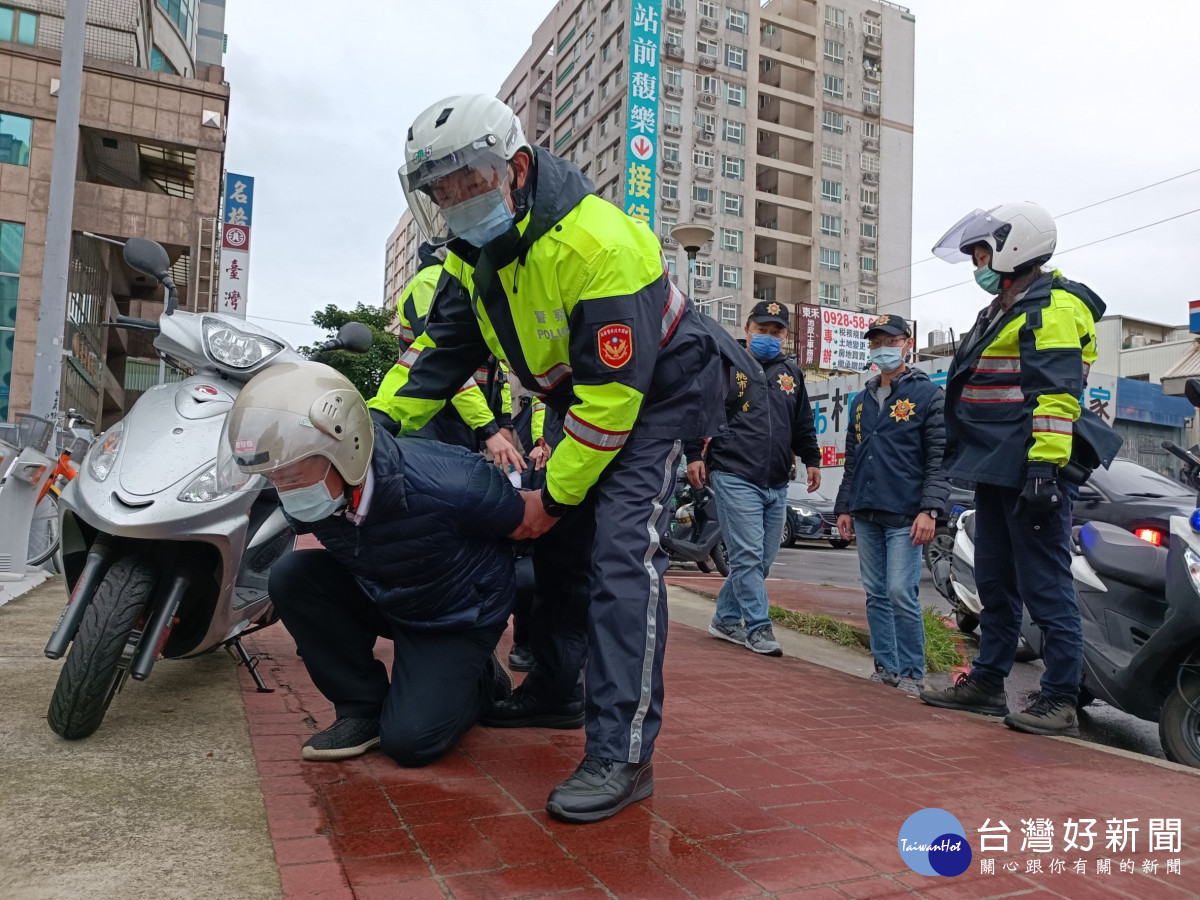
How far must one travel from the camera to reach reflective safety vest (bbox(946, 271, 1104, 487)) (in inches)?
138

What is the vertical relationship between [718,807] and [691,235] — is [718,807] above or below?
below

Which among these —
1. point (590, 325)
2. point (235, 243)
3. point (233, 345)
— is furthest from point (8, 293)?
point (590, 325)

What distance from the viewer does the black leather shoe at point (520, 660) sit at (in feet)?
14.2

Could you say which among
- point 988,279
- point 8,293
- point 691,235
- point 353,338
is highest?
point 8,293

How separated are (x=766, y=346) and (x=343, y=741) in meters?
3.72

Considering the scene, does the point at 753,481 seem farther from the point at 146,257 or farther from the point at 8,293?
the point at 8,293

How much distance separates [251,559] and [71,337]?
64.9 feet

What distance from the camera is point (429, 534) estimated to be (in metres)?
2.55

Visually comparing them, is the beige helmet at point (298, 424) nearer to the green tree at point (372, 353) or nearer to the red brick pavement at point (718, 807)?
the red brick pavement at point (718, 807)

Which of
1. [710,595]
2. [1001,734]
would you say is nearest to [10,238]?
[710,595]

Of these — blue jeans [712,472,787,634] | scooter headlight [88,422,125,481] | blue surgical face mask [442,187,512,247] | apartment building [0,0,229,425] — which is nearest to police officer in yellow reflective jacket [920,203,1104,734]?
blue jeans [712,472,787,634]

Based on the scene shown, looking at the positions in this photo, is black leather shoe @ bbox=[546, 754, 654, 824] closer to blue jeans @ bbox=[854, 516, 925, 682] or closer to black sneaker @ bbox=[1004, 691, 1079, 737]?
black sneaker @ bbox=[1004, 691, 1079, 737]

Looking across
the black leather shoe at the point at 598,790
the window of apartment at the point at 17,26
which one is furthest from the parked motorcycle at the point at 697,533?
the window of apartment at the point at 17,26

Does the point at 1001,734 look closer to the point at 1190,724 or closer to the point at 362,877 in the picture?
the point at 1190,724
